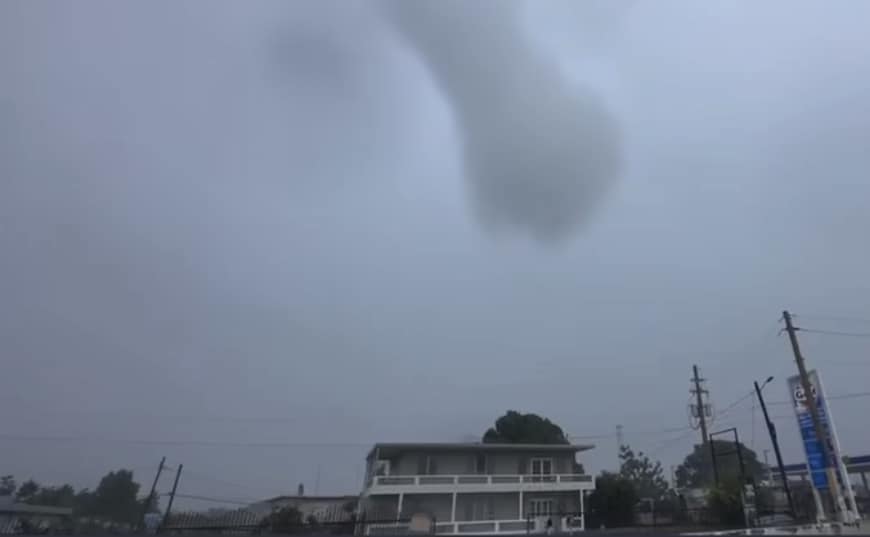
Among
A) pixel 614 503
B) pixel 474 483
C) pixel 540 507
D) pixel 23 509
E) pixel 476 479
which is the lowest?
pixel 23 509

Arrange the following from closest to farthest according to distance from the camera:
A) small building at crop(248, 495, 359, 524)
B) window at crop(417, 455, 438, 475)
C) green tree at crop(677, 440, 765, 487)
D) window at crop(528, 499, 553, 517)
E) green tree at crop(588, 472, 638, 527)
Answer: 1. green tree at crop(588, 472, 638, 527)
2. window at crop(528, 499, 553, 517)
3. window at crop(417, 455, 438, 475)
4. small building at crop(248, 495, 359, 524)
5. green tree at crop(677, 440, 765, 487)

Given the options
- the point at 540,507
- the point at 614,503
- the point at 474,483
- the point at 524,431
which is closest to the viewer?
the point at 614,503

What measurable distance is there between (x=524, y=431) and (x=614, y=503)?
1636cm

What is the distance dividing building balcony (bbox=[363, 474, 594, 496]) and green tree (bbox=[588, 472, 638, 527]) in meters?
1.03

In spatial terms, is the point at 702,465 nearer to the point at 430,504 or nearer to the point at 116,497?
the point at 430,504

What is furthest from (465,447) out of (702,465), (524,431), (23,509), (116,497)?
(702,465)

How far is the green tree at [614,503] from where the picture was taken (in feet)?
103

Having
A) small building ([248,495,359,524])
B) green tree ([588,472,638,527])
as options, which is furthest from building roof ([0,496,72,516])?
green tree ([588,472,638,527])

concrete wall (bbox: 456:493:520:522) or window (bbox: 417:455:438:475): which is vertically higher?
window (bbox: 417:455:438:475)

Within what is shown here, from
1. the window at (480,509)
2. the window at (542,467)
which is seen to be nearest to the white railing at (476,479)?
the window at (542,467)

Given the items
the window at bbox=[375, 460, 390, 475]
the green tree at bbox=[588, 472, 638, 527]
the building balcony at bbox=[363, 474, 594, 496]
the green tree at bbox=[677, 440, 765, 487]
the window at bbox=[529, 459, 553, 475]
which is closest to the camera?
the green tree at bbox=[588, 472, 638, 527]

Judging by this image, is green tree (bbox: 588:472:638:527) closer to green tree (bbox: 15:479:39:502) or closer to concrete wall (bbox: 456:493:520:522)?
concrete wall (bbox: 456:493:520:522)

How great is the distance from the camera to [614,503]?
3184 cm

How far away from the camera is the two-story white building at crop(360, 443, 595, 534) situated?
31453mm
